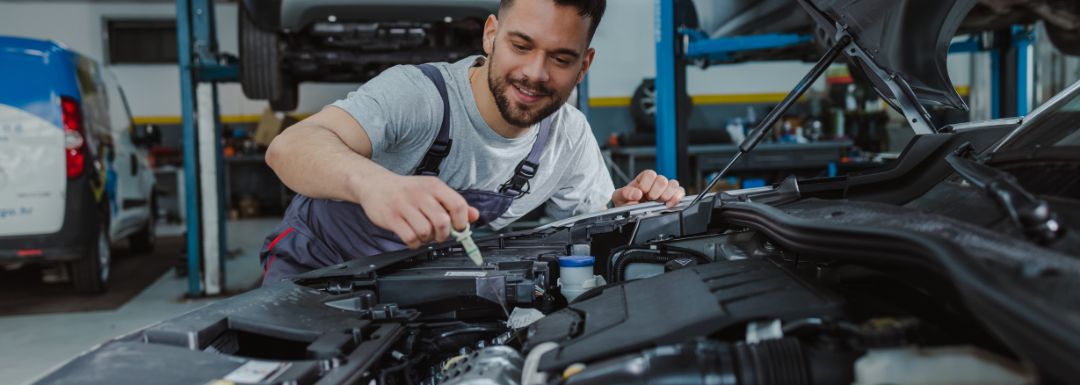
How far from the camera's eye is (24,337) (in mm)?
3219

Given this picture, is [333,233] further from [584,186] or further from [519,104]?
[584,186]

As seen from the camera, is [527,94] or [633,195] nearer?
[527,94]

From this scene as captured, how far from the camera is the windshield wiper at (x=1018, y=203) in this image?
2.43 feet

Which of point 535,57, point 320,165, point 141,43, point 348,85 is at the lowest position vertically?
point 320,165

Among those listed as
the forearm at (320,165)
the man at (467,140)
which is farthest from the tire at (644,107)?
the forearm at (320,165)

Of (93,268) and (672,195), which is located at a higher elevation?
(672,195)

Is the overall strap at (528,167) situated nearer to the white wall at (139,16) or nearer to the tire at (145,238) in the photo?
the tire at (145,238)

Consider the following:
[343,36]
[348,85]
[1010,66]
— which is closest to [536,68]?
[343,36]

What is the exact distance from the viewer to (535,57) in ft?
5.17

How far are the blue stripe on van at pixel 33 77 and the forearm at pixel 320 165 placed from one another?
286 centimetres

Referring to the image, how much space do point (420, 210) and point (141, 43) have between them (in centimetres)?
972

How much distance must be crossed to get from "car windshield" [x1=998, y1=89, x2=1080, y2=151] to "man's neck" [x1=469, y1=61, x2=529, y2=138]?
3.45ft

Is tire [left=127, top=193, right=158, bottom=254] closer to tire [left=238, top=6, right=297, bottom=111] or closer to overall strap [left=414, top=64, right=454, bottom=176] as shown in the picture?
tire [left=238, top=6, right=297, bottom=111]

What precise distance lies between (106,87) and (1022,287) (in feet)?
16.9
